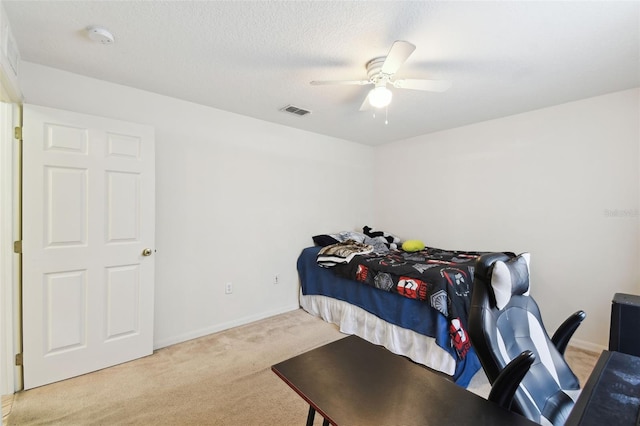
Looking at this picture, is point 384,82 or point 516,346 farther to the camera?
point 384,82

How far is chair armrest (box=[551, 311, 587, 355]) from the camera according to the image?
1361mm

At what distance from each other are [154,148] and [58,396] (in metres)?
1.96

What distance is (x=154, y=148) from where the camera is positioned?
8.66ft

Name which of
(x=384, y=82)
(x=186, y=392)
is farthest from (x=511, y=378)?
(x=186, y=392)

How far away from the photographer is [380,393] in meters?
0.95

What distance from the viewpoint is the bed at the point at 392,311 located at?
2283 millimetres

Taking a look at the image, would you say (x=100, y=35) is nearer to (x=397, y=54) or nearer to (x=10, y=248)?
(x=10, y=248)

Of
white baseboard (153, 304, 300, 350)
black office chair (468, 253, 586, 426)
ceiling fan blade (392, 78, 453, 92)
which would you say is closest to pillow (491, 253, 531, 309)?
black office chair (468, 253, 586, 426)

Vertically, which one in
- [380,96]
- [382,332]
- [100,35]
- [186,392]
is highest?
[100,35]

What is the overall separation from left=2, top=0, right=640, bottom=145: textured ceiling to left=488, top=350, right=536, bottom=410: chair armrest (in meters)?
1.66

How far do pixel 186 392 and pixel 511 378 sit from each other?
6.85 ft

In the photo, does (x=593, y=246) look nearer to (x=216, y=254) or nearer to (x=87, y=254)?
(x=216, y=254)

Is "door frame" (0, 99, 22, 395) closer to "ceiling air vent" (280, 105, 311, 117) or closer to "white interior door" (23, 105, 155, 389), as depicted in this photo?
"white interior door" (23, 105, 155, 389)

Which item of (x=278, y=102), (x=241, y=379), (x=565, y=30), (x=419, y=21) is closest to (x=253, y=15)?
(x=419, y=21)
